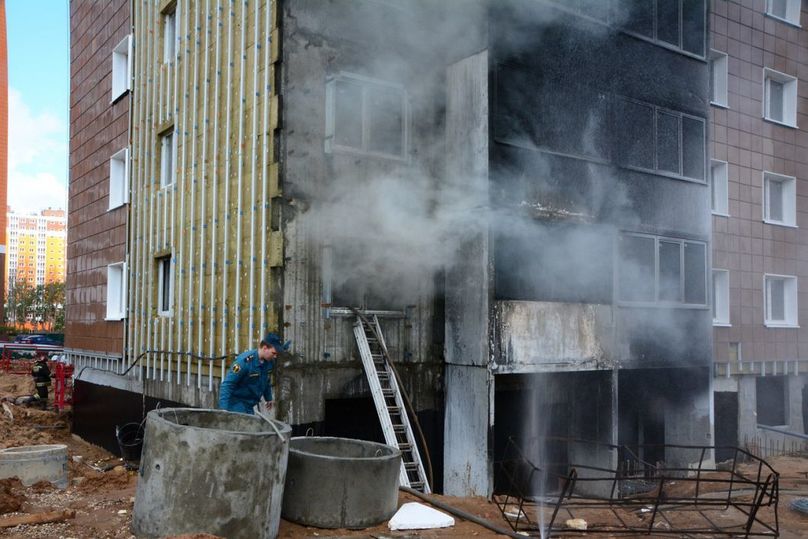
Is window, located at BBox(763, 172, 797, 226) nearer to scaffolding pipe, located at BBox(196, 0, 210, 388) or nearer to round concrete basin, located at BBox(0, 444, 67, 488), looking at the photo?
scaffolding pipe, located at BBox(196, 0, 210, 388)

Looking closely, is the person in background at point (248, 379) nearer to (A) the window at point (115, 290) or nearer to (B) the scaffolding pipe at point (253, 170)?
(B) the scaffolding pipe at point (253, 170)

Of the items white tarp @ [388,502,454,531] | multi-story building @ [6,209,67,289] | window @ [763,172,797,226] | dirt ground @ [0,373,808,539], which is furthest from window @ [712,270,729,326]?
multi-story building @ [6,209,67,289]

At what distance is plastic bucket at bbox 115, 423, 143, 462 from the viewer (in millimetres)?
11055

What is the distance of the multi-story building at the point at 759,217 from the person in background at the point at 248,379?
10.6m

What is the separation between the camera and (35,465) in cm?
762

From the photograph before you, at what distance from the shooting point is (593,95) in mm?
10469

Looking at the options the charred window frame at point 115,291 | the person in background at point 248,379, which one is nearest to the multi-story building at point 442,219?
the person in background at point 248,379

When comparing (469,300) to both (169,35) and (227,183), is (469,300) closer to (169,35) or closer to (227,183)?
(227,183)

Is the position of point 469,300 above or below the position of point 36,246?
below

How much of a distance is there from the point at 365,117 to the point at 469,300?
269 cm

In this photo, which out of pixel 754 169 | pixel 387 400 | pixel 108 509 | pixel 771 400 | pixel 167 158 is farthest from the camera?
Result: pixel 771 400

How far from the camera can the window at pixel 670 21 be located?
1125 centimetres

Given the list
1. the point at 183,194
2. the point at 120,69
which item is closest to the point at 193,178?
the point at 183,194

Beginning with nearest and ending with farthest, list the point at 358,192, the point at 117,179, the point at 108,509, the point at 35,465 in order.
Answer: the point at 108,509, the point at 35,465, the point at 358,192, the point at 117,179
